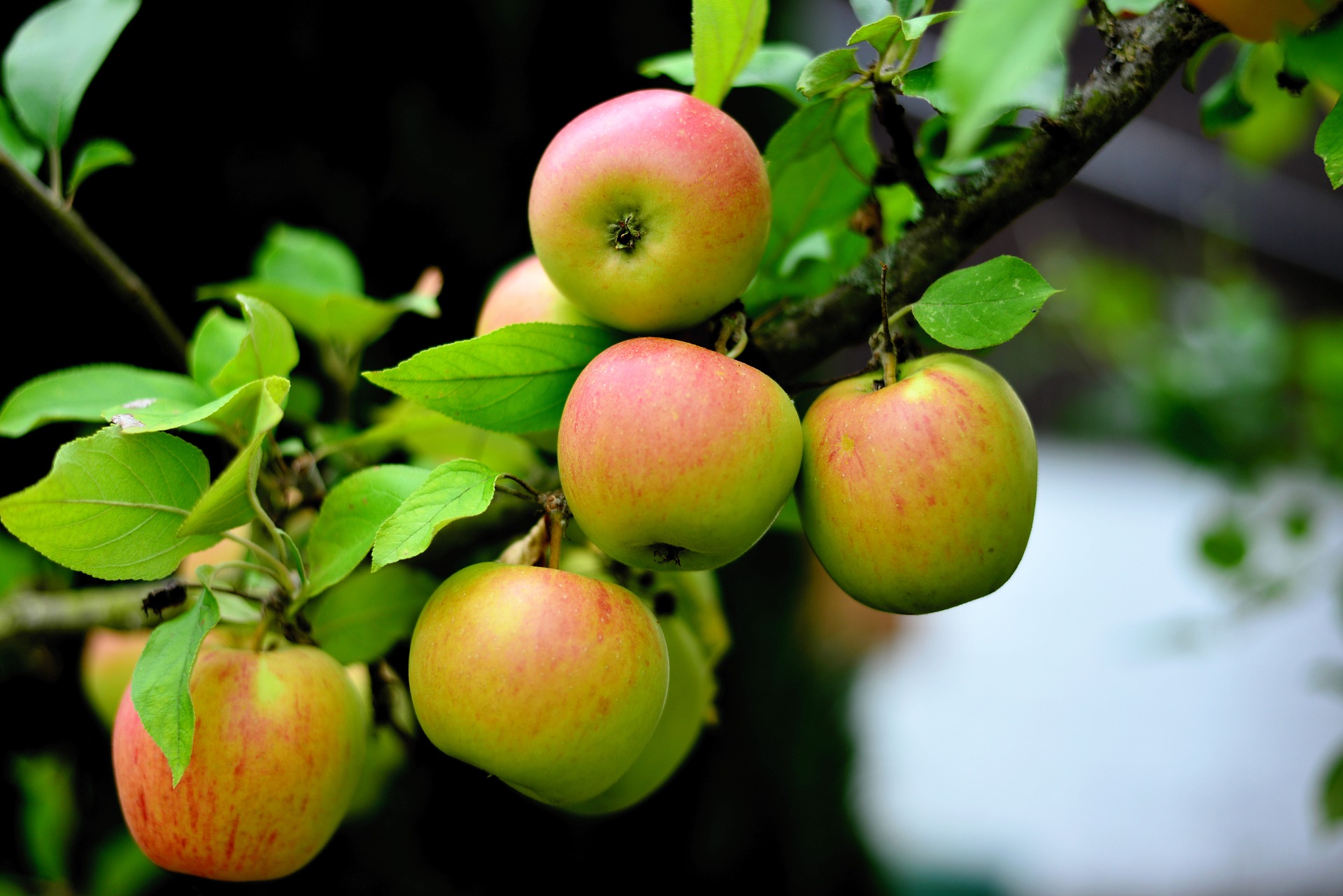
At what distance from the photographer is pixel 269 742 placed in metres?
0.35

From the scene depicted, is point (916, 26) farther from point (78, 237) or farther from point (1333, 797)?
point (1333, 797)

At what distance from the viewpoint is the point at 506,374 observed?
1.20 feet

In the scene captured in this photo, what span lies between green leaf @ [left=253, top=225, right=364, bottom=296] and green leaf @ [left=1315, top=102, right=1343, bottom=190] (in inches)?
21.0

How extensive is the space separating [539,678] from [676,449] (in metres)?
0.10

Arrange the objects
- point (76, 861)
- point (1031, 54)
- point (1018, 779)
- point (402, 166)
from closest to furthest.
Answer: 1. point (1031, 54)
2. point (76, 861)
3. point (402, 166)
4. point (1018, 779)

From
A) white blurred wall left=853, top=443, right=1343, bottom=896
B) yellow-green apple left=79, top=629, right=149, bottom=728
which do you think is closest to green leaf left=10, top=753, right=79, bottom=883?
yellow-green apple left=79, top=629, right=149, bottom=728

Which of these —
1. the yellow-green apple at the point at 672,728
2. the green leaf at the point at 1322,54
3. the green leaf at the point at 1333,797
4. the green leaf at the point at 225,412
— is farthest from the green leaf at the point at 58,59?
the green leaf at the point at 1333,797

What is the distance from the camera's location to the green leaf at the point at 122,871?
2.40 ft

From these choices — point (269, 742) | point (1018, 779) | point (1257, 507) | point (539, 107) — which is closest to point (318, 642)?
point (269, 742)

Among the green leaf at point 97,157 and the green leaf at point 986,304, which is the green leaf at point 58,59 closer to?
the green leaf at point 97,157

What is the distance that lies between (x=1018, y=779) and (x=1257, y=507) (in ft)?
4.47

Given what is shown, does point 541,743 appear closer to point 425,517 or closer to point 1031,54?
point 425,517

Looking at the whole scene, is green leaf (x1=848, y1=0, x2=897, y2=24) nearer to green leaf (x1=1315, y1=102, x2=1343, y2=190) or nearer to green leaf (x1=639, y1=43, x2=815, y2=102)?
green leaf (x1=639, y1=43, x2=815, y2=102)

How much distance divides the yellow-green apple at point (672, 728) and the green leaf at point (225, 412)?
0.21 metres
